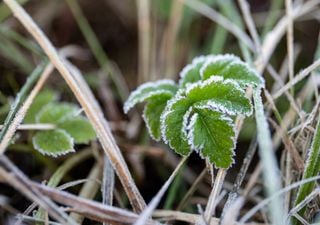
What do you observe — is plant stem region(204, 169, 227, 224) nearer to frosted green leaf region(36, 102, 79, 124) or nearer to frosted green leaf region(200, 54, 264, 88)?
frosted green leaf region(200, 54, 264, 88)

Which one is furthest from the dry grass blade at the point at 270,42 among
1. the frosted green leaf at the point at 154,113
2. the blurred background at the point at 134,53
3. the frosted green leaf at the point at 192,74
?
the frosted green leaf at the point at 154,113

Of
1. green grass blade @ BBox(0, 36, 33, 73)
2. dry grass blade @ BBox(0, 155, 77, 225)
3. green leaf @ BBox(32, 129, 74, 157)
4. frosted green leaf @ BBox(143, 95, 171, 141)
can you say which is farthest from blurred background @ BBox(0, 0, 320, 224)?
dry grass blade @ BBox(0, 155, 77, 225)

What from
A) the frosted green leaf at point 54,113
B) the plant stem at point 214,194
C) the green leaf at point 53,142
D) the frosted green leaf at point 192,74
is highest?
the frosted green leaf at point 192,74

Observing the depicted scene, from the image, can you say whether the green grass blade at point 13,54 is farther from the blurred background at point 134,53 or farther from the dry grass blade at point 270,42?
the dry grass blade at point 270,42

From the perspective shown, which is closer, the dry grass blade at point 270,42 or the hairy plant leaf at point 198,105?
the hairy plant leaf at point 198,105

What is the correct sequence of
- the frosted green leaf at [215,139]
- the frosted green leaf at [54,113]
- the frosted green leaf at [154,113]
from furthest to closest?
the frosted green leaf at [54,113] < the frosted green leaf at [154,113] < the frosted green leaf at [215,139]

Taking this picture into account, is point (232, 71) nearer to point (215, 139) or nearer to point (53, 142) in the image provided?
point (215, 139)

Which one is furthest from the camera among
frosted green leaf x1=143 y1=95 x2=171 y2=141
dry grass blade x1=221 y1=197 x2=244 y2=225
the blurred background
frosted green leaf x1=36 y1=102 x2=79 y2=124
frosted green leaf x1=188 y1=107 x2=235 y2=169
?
the blurred background
